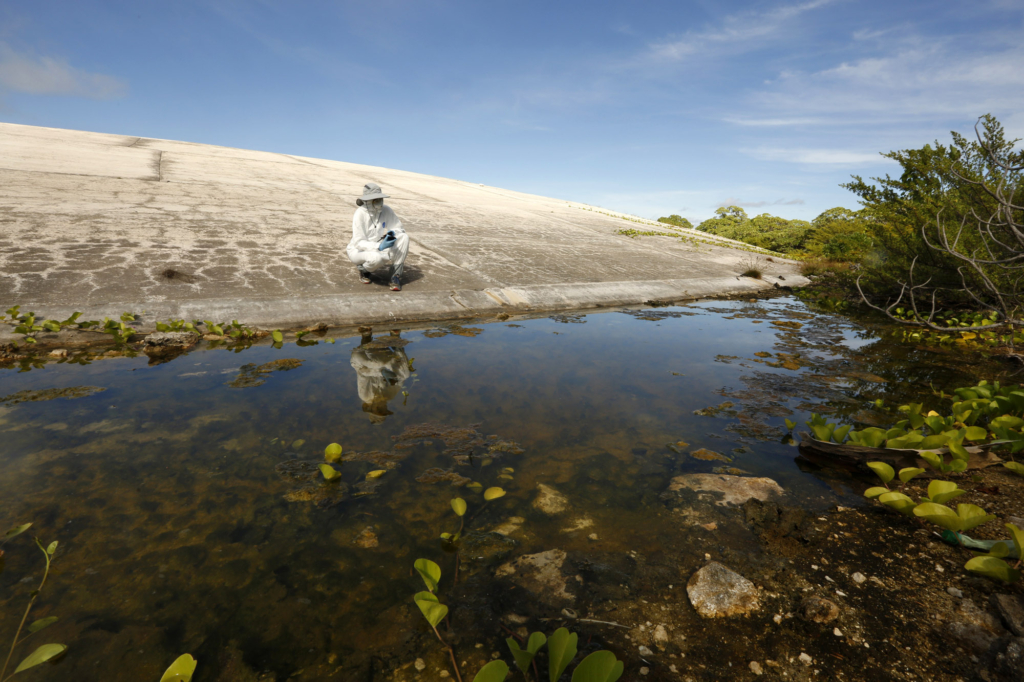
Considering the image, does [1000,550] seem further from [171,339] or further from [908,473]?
[171,339]

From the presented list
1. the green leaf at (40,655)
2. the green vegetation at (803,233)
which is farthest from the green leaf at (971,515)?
the green vegetation at (803,233)

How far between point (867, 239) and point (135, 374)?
15573mm

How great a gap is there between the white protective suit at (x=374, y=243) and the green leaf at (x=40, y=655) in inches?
176

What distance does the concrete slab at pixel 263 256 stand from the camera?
445cm

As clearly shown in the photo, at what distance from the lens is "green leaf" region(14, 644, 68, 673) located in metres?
1.13

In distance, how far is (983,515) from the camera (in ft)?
4.78

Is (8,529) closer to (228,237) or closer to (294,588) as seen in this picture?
(294,588)

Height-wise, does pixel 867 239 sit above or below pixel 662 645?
above

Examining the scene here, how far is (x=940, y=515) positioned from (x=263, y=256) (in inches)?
249

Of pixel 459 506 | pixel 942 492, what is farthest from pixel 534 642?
pixel 942 492

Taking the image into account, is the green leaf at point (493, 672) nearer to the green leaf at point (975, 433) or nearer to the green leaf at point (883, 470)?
the green leaf at point (883, 470)

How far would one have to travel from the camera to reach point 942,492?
1631 millimetres

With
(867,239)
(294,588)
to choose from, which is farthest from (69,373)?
(867,239)

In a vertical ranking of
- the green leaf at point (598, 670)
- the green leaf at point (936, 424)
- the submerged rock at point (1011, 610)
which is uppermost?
the green leaf at point (936, 424)
